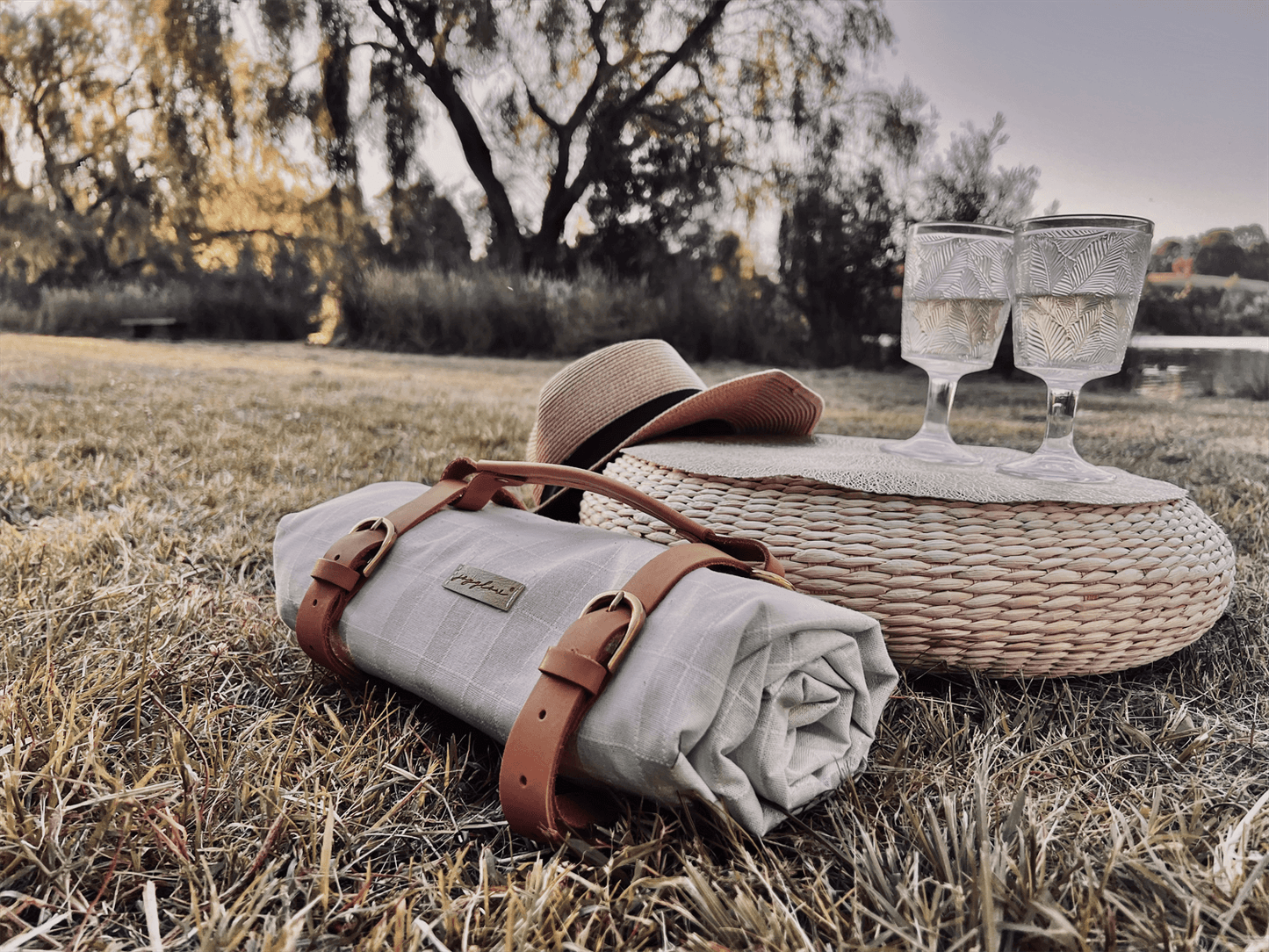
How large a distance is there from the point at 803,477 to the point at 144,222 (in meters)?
3.11

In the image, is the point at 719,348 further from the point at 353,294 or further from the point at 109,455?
the point at 109,455

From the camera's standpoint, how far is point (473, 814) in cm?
59

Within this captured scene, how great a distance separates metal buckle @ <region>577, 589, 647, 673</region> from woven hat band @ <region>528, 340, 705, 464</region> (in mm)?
622

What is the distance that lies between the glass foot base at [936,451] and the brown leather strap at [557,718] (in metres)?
0.51

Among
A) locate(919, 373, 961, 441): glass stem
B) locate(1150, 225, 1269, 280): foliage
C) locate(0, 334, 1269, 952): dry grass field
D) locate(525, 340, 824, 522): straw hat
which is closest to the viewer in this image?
locate(0, 334, 1269, 952): dry grass field

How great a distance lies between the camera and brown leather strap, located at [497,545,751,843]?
484 millimetres

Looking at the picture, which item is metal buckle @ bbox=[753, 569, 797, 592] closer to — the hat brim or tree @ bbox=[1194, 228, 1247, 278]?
the hat brim

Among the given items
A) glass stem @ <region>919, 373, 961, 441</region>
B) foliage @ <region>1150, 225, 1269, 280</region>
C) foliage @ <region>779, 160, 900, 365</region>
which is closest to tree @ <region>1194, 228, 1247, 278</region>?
foliage @ <region>1150, 225, 1269, 280</region>

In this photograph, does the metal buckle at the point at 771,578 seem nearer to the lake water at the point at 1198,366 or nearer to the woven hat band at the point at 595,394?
the woven hat band at the point at 595,394

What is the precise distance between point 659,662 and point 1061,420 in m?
0.62

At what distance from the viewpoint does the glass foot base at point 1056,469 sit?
81 centimetres

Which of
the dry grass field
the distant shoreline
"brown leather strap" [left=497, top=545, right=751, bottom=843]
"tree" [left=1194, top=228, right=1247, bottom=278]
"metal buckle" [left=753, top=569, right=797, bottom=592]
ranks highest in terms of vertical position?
"tree" [left=1194, top=228, right=1247, bottom=278]

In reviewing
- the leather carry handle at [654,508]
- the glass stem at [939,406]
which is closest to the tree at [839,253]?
the glass stem at [939,406]

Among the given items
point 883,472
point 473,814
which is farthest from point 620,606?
point 883,472
